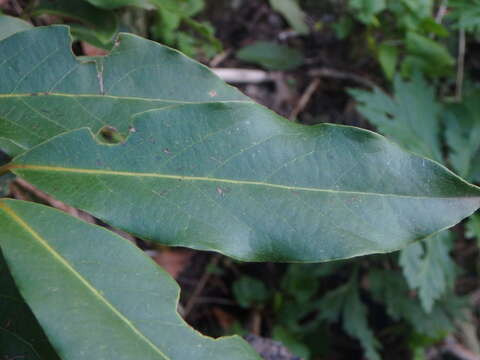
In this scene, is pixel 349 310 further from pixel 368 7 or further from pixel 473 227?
pixel 368 7

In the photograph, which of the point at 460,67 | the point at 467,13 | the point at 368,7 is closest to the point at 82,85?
the point at 368,7

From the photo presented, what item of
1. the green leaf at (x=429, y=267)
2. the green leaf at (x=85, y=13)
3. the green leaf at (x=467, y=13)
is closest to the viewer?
the green leaf at (x=85, y=13)

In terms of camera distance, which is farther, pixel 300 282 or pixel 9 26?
pixel 300 282

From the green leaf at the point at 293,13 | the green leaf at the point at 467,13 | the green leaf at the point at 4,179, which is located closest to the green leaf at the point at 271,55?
the green leaf at the point at 293,13

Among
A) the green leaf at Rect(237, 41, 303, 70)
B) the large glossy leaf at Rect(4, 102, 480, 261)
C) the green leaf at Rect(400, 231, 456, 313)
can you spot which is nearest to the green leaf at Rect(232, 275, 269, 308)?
the green leaf at Rect(400, 231, 456, 313)

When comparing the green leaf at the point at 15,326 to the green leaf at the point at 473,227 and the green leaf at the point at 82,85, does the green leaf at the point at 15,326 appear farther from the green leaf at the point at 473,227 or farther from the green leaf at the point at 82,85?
the green leaf at the point at 473,227

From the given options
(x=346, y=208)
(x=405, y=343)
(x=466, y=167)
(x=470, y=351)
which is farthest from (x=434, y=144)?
(x=346, y=208)
